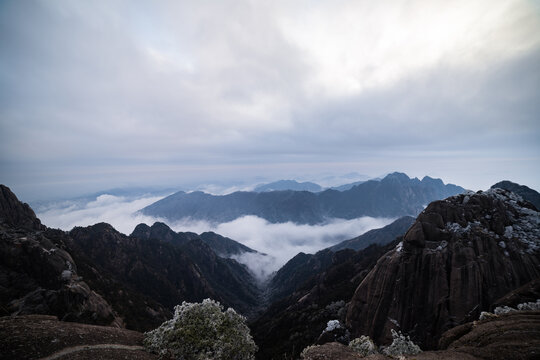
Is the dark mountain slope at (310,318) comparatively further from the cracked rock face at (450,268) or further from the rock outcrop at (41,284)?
the rock outcrop at (41,284)

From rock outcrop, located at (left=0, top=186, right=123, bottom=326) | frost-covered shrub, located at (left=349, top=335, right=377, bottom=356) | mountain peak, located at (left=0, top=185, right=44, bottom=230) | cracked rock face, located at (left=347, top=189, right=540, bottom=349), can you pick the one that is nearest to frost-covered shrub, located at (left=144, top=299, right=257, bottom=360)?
frost-covered shrub, located at (left=349, top=335, right=377, bottom=356)

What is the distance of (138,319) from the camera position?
103 meters

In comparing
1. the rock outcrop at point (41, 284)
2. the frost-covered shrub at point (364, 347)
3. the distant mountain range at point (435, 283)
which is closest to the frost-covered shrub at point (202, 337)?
the distant mountain range at point (435, 283)

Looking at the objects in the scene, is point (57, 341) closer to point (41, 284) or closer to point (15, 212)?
point (41, 284)

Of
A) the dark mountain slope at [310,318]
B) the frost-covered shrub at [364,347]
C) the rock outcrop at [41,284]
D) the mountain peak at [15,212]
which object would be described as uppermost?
the mountain peak at [15,212]

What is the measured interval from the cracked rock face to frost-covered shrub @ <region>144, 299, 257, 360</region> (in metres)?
49.7

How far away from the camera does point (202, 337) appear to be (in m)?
18.9

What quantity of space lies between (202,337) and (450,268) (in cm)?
5912

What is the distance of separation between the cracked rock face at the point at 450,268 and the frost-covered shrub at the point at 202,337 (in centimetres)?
4974

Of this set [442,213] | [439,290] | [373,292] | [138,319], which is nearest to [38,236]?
[138,319]

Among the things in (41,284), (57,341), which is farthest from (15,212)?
(57,341)

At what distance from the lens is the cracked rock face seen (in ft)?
154

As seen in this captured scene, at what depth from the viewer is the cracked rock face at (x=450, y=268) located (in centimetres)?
4688

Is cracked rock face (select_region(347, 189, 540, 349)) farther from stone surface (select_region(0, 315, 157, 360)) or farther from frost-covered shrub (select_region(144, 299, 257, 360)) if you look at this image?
stone surface (select_region(0, 315, 157, 360))
